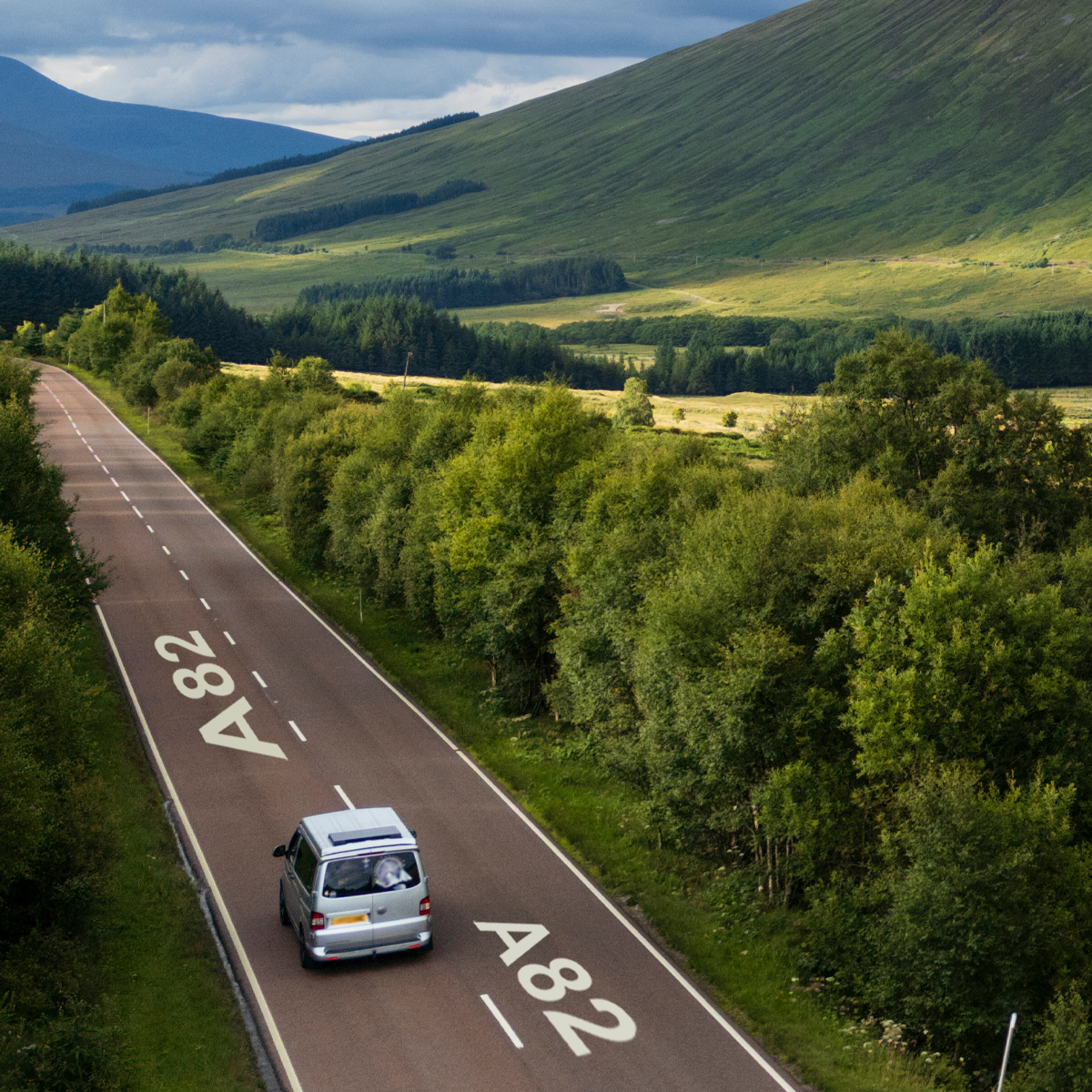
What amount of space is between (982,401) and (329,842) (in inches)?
1309

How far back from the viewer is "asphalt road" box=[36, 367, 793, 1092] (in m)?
16.7

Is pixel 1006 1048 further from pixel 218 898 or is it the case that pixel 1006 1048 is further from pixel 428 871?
pixel 218 898

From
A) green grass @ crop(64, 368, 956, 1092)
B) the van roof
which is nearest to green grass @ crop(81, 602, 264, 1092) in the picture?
the van roof

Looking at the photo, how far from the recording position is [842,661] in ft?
76.9

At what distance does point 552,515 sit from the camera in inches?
1406

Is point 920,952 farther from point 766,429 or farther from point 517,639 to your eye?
point 766,429

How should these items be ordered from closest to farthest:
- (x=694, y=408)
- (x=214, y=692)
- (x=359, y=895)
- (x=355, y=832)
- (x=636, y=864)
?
(x=359, y=895)
(x=355, y=832)
(x=636, y=864)
(x=214, y=692)
(x=694, y=408)

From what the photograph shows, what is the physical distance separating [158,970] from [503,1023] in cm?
608

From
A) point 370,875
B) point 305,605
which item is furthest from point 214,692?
point 370,875

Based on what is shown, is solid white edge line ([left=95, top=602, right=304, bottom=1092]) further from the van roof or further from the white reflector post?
the white reflector post

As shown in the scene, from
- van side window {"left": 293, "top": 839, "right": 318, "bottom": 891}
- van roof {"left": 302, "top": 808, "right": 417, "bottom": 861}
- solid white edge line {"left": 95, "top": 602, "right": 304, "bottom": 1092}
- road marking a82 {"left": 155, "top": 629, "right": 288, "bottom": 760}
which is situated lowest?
solid white edge line {"left": 95, "top": 602, "right": 304, "bottom": 1092}

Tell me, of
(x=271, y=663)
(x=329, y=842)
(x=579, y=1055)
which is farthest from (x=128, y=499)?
(x=579, y=1055)

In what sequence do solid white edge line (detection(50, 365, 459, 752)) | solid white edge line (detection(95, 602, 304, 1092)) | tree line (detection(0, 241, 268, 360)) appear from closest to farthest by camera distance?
solid white edge line (detection(95, 602, 304, 1092)) → solid white edge line (detection(50, 365, 459, 752)) → tree line (detection(0, 241, 268, 360))

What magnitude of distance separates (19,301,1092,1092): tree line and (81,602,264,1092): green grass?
32.5 feet
